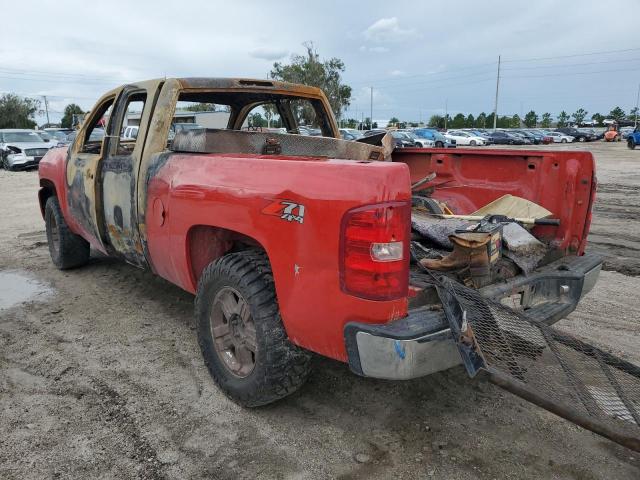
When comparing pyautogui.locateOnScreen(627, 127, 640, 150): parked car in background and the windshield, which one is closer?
the windshield

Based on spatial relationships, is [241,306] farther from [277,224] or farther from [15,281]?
[15,281]

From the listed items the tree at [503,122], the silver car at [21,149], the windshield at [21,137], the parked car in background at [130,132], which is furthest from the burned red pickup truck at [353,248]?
the tree at [503,122]

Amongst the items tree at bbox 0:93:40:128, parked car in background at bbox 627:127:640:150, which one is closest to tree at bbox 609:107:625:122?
parked car in background at bbox 627:127:640:150

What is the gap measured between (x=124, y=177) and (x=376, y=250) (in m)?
2.39

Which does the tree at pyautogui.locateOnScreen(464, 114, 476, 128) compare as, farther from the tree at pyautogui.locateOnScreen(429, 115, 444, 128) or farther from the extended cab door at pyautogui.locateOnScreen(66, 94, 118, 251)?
the extended cab door at pyautogui.locateOnScreen(66, 94, 118, 251)

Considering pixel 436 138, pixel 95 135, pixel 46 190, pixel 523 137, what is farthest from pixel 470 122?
pixel 46 190

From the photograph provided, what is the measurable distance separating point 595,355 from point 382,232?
4.37 feet

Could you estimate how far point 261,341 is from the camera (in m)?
2.70

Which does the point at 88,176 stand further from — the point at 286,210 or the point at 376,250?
the point at 376,250

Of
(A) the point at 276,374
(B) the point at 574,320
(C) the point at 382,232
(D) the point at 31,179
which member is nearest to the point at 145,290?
(A) the point at 276,374

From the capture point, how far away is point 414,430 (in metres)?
2.84

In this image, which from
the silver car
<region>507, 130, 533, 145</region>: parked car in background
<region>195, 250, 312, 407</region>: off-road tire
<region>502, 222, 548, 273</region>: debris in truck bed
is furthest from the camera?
<region>507, 130, 533, 145</region>: parked car in background

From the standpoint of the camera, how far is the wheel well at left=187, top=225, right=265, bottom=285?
3221 millimetres

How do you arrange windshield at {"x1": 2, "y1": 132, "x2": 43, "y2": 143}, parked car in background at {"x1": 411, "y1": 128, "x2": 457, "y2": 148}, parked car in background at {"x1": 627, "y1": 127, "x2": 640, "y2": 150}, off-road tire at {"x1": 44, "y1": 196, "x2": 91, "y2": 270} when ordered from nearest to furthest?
off-road tire at {"x1": 44, "y1": 196, "x2": 91, "y2": 270}, windshield at {"x1": 2, "y1": 132, "x2": 43, "y2": 143}, parked car in background at {"x1": 627, "y1": 127, "x2": 640, "y2": 150}, parked car in background at {"x1": 411, "y1": 128, "x2": 457, "y2": 148}
